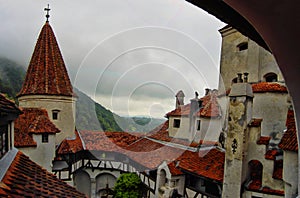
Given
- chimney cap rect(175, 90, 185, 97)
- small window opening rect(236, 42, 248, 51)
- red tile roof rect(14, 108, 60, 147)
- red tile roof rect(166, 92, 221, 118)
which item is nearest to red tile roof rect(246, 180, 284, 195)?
red tile roof rect(166, 92, 221, 118)

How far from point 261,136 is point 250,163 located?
1079mm

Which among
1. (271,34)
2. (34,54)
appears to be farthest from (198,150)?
(271,34)

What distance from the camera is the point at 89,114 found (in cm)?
2886

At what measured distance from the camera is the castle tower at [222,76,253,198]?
9727 millimetres

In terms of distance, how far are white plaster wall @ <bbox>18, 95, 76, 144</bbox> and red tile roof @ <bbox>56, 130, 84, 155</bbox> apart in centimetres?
42

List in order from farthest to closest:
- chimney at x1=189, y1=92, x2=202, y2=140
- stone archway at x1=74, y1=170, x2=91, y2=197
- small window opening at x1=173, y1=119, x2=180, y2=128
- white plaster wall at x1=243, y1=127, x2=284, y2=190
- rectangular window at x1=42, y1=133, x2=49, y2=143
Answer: stone archway at x1=74, y1=170, x2=91, y2=197
small window opening at x1=173, y1=119, x2=180, y2=128
chimney at x1=189, y1=92, x2=202, y2=140
rectangular window at x1=42, y1=133, x2=49, y2=143
white plaster wall at x1=243, y1=127, x2=284, y2=190

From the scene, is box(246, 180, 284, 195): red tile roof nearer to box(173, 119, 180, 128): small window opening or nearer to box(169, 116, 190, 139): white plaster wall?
box(169, 116, 190, 139): white plaster wall

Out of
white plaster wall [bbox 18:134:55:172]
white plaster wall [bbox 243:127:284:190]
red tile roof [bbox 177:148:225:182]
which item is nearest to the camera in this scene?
white plaster wall [bbox 243:127:284:190]

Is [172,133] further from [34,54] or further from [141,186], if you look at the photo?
[34,54]

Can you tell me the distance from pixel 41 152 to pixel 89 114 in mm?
14924

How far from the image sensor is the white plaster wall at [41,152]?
44.8 ft

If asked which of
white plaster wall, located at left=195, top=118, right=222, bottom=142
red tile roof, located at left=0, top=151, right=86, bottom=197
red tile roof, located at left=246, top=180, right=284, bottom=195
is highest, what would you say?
white plaster wall, located at left=195, top=118, right=222, bottom=142

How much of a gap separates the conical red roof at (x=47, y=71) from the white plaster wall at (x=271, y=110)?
11260mm

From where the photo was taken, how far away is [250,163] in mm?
10070
